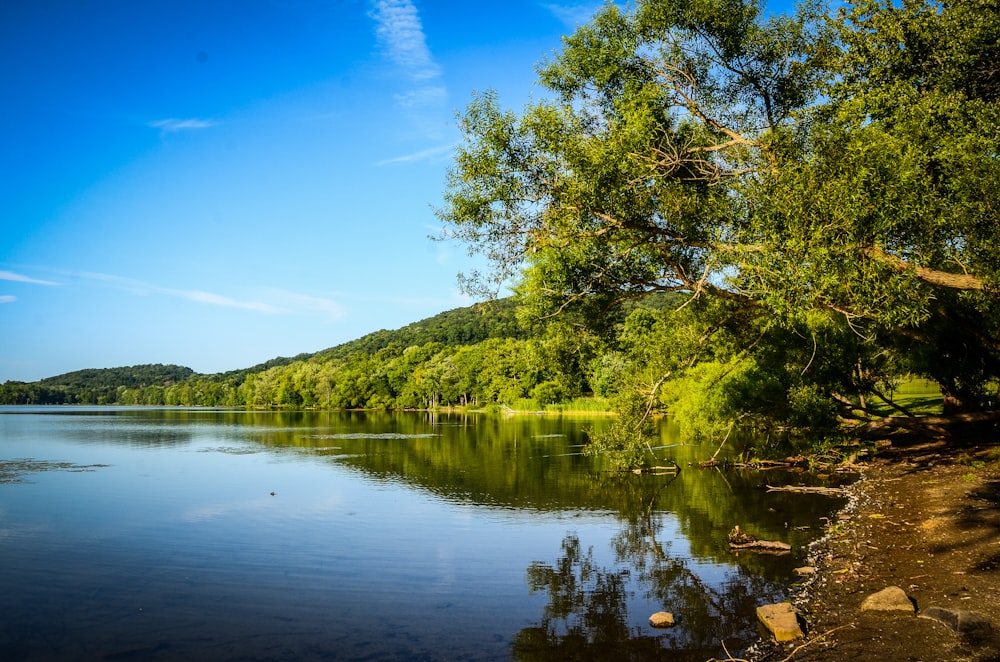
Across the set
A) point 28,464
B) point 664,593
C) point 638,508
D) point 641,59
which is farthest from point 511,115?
point 28,464

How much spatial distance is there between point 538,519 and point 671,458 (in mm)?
17963

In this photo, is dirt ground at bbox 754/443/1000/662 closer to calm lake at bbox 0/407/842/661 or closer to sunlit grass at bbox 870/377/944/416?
calm lake at bbox 0/407/842/661

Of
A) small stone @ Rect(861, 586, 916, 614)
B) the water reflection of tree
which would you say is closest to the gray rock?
small stone @ Rect(861, 586, 916, 614)

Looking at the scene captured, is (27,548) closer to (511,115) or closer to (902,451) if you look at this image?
(511,115)

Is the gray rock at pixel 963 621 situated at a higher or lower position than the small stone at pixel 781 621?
higher

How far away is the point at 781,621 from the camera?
34.7 ft

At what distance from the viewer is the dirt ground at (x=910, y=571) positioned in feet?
29.8

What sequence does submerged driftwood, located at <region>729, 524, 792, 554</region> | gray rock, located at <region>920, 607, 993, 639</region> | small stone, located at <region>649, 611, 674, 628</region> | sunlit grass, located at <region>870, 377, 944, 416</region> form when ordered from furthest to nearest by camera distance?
sunlit grass, located at <region>870, 377, 944, 416</region>, submerged driftwood, located at <region>729, 524, 792, 554</region>, small stone, located at <region>649, 611, 674, 628</region>, gray rock, located at <region>920, 607, 993, 639</region>

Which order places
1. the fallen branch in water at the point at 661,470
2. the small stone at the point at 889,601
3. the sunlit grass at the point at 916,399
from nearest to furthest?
the small stone at the point at 889,601, the fallen branch in water at the point at 661,470, the sunlit grass at the point at 916,399

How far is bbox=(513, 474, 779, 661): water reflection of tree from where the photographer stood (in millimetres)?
10797

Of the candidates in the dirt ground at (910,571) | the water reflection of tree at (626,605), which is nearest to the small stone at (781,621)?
the dirt ground at (910,571)

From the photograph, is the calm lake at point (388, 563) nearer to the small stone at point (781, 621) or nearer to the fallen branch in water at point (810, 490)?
the small stone at point (781, 621)

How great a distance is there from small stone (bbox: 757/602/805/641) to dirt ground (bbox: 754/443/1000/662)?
201mm

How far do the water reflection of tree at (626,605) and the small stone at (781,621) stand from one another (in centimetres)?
32
